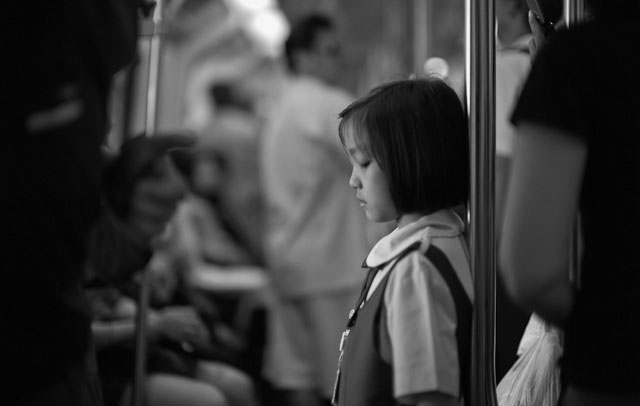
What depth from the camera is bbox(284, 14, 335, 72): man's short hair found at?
13.3 feet

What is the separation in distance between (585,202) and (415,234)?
35 cm

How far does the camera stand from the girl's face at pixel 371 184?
1578mm

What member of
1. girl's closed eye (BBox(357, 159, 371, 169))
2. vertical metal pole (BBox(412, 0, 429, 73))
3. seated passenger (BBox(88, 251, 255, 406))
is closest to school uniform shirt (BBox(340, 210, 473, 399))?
girl's closed eye (BBox(357, 159, 371, 169))

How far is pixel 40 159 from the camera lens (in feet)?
4.13

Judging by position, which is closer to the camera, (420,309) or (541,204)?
(541,204)

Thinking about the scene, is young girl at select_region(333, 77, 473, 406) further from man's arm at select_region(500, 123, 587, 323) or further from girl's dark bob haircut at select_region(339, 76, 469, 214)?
man's arm at select_region(500, 123, 587, 323)

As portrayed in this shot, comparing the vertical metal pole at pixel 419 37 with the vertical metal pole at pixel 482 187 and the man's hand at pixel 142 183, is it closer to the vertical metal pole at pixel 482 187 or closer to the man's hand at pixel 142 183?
the man's hand at pixel 142 183

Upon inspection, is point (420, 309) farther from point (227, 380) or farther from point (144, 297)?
point (227, 380)

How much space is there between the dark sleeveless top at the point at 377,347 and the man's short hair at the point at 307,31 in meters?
2.66

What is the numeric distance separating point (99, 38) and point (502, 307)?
967 mm

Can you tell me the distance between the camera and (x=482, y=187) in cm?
156

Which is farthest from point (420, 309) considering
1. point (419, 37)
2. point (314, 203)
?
point (419, 37)

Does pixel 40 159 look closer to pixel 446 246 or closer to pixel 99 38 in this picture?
pixel 99 38

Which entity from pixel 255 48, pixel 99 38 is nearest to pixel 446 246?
pixel 99 38
